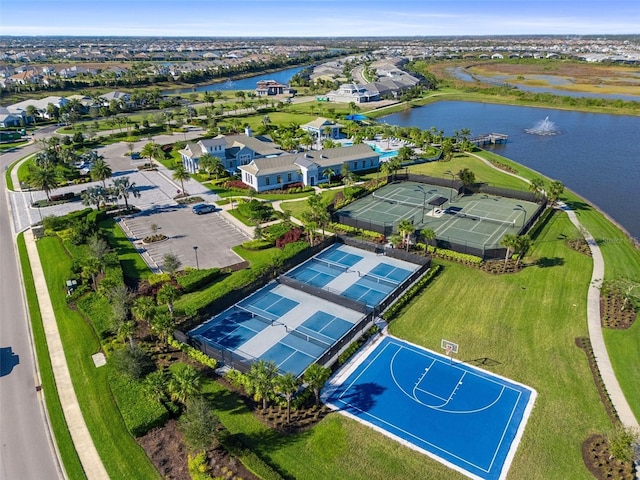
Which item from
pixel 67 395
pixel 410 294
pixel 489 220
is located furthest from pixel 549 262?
pixel 67 395

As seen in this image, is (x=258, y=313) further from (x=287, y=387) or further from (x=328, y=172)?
(x=328, y=172)

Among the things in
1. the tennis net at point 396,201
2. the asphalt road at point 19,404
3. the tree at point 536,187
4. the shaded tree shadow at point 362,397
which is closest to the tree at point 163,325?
the asphalt road at point 19,404

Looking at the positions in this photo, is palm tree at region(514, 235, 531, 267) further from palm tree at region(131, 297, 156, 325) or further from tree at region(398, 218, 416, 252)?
palm tree at region(131, 297, 156, 325)

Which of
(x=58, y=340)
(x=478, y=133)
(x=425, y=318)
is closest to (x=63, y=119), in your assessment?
(x=58, y=340)

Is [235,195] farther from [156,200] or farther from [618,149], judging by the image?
[618,149]

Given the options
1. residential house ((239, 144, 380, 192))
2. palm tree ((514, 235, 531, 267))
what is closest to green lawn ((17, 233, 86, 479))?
residential house ((239, 144, 380, 192))
